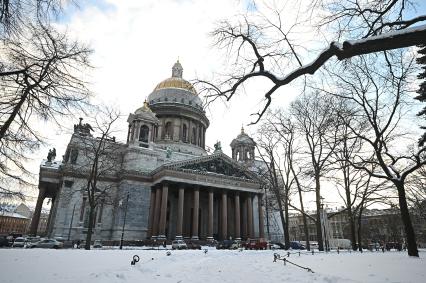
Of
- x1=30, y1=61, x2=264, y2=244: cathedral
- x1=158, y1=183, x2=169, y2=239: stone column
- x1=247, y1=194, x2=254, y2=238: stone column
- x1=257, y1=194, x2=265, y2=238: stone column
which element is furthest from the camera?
x1=257, y1=194, x2=265, y2=238: stone column

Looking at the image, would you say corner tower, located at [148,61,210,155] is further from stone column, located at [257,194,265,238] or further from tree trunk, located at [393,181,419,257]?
tree trunk, located at [393,181,419,257]

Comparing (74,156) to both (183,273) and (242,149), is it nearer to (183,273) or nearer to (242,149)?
(242,149)

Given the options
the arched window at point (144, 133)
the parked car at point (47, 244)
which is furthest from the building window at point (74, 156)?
the parked car at point (47, 244)

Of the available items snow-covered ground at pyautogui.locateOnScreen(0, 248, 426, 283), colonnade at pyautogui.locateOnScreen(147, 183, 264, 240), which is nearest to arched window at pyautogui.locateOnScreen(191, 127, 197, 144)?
colonnade at pyautogui.locateOnScreen(147, 183, 264, 240)

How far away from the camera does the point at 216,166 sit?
42.8 metres

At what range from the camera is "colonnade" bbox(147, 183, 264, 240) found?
3697 centimetres

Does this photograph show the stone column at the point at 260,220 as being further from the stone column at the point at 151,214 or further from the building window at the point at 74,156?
the building window at the point at 74,156

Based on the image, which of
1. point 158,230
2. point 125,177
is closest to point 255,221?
point 158,230

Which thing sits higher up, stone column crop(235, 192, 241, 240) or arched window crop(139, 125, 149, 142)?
arched window crop(139, 125, 149, 142)

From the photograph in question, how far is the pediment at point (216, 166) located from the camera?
39.7m

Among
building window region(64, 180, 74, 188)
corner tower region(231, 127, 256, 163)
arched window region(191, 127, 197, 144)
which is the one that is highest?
arched window region(191, 127, 197, 144)

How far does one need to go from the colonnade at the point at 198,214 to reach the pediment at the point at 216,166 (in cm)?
235

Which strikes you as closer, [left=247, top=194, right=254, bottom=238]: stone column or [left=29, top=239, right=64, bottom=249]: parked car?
[left=29, top=239, right=64, bottom=249]: parked car

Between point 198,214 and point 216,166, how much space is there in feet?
23.8
